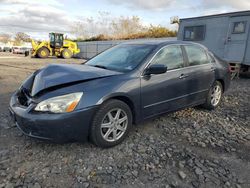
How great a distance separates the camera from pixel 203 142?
3.52 metres

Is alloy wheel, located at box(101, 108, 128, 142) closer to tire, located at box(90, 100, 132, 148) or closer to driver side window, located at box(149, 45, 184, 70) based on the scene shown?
tire, located at box(90, 100, 132, 148)

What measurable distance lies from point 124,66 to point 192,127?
5.50 feet

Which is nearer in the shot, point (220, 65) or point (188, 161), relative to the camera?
point (188, 161)

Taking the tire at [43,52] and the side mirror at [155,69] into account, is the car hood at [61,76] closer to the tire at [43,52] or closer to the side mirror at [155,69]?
the side mirror at [155,69]

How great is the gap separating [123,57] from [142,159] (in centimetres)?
181

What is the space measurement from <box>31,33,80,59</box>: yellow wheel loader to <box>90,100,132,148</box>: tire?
2403 centimetres

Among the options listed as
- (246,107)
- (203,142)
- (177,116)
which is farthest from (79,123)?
(246,107)

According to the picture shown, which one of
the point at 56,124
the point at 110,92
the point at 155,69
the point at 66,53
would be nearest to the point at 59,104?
the point at 56,124

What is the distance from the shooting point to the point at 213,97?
5.09 meters

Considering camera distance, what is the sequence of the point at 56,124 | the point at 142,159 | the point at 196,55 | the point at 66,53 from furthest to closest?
the point at 66,53 → the point at 196,55 → the point at 142,159 → the point at 56,124

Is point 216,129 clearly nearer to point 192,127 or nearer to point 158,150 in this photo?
point 192,127

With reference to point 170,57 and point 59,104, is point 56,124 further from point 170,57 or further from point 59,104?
point 170,57

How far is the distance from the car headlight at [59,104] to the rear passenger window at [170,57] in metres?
1.54

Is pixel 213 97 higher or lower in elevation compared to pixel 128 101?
lower
